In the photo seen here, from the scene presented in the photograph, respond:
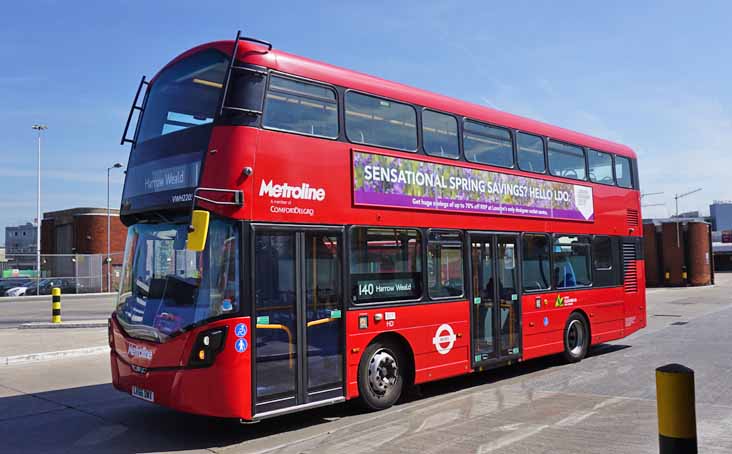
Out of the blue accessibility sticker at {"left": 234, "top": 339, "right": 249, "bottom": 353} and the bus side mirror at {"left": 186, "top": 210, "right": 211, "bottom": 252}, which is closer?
the bus side mirror at {"left": 186, "top": 210, "right": 211, "bottom": 252}

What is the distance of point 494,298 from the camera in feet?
32.5

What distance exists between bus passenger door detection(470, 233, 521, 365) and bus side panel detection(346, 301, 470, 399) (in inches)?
13.6

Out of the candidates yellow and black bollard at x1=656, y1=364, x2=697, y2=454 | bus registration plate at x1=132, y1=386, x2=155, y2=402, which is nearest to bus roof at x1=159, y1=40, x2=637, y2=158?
bus registration plate at x1=132, y1=386, x2=155, y2=402

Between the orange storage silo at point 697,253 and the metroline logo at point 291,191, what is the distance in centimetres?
4202

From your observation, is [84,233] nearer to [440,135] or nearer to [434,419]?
[440,135]

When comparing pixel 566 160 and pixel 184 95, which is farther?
pixel 566 160

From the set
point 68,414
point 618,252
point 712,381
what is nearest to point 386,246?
point 68,414

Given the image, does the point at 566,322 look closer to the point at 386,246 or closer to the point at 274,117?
the point at 386,246

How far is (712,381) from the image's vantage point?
31.3ft

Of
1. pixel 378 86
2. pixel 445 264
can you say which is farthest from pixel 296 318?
pixel 378 86

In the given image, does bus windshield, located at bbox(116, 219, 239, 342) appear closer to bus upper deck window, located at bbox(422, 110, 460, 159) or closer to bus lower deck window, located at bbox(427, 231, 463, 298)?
bus lower deck window, located at bbox(427, 231, 463, 298)

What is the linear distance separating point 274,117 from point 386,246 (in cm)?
231

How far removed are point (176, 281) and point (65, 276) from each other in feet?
143

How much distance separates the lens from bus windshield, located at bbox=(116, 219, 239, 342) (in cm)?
651
